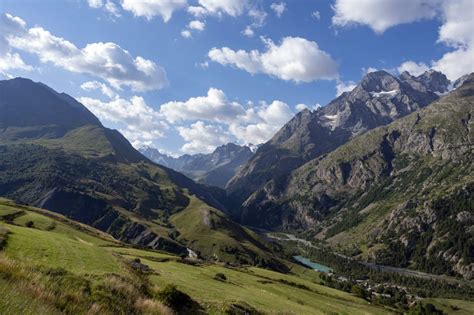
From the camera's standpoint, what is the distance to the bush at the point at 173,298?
1001 inches

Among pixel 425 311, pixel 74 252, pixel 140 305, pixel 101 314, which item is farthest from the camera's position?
pixel 425 311

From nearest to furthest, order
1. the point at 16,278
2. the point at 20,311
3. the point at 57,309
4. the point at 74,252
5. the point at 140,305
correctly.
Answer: the point at 20,311 → the point at 57,309 → the point at 16,278 → the point at 140,305 → the point at 74,252

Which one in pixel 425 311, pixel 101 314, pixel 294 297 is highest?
pixel 101 314

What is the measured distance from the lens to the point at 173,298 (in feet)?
87.0

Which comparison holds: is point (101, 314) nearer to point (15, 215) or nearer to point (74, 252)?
point (74, 252)

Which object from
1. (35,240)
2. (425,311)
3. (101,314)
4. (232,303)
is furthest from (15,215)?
(425,311)

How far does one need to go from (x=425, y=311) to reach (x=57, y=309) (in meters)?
195

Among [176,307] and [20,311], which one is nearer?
[20,311]

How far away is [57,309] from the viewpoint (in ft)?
36.7

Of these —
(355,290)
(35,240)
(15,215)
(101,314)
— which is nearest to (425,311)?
(355,290)

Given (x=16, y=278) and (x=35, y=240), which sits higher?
(x=16, y=278)

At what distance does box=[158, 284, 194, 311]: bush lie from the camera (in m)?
25.4

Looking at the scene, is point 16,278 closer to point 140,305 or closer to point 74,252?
point 140,305

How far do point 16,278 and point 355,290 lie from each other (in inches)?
6562
